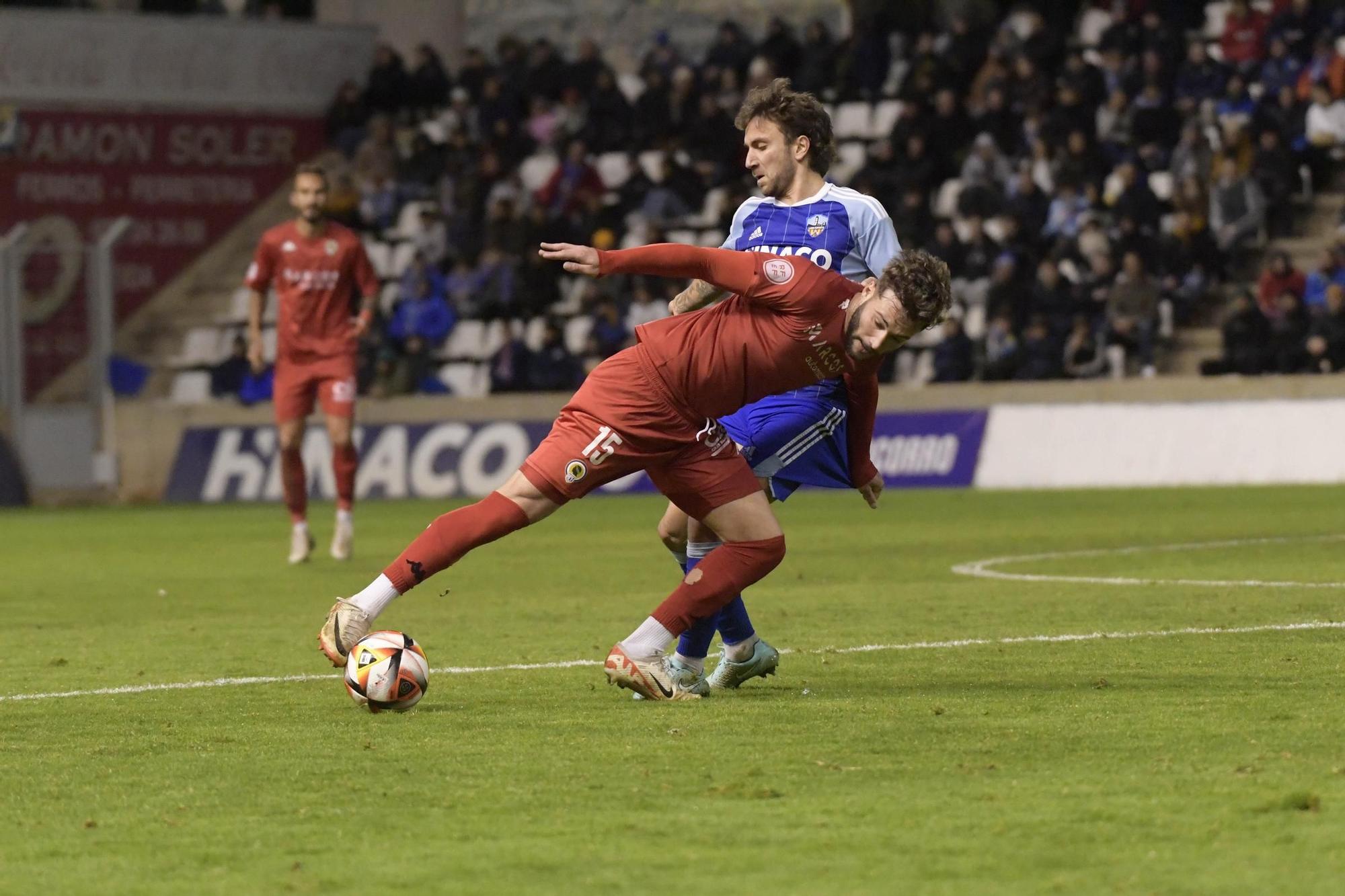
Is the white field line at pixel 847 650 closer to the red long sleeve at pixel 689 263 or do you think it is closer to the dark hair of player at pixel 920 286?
the red long sleeve at pixel 689 263

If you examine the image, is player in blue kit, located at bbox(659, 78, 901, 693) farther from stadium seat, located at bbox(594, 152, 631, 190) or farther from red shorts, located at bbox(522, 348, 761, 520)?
stadium seat, located at bbox(594, 152, 631, 190)

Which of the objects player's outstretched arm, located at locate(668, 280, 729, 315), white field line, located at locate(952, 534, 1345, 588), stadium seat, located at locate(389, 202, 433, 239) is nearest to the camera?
player's outstretched arm, located at locate(668, 280, 729, 315)

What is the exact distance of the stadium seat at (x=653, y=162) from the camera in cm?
2706

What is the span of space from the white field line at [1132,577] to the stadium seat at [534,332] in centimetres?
1232

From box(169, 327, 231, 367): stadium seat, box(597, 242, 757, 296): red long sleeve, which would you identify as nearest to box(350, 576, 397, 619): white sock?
box(597, 242, 757, 296): red long sleeve

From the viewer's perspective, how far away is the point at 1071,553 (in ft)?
44.4

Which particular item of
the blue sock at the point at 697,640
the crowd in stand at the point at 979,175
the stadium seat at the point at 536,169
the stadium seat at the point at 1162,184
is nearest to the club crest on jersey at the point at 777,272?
the blue sock at the point at 697,640

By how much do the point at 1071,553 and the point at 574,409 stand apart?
712 centimetres

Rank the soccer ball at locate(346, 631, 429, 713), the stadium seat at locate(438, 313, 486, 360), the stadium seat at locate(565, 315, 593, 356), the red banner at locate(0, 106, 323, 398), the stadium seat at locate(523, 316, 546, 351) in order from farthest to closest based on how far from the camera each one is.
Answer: the red banner at locate(0, 106, 323, 398), the stadium seat at locate(438, 313, 486, 360), the stadium seat at locate(565, 315, 593, 356), the stadium seat at locate(523, 316, 546, 351), the soccer ball at locate(346, 631, 429, 713)

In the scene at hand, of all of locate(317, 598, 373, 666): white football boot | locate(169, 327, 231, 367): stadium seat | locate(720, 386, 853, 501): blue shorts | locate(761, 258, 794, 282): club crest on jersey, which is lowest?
locate(169, 327, 231, 367): stadium seat

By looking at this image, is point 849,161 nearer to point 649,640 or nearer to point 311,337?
point 311,337

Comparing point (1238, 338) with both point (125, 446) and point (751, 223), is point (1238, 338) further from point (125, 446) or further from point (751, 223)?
point (751, 223)

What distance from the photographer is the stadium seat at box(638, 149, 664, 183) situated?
88.8 ft

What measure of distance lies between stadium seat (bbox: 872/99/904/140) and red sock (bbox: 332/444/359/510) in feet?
43.2
